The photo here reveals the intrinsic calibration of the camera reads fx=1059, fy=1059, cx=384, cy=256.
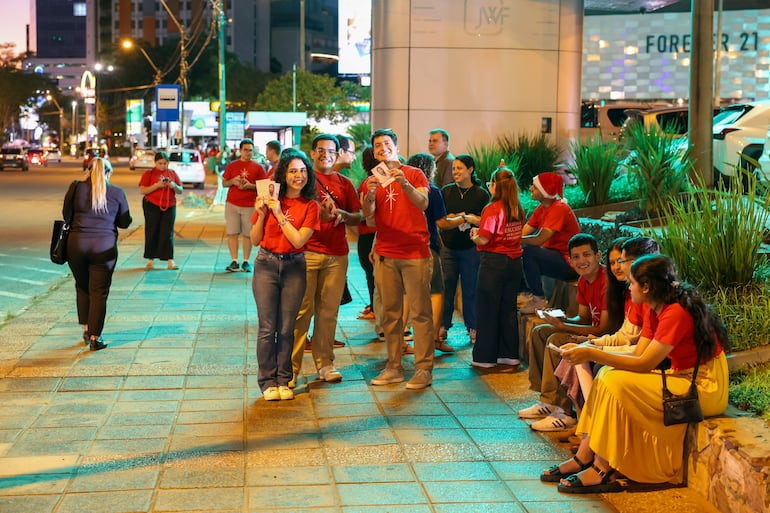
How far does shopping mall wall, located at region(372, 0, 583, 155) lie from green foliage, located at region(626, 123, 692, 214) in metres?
6.21

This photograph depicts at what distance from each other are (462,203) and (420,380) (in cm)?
208

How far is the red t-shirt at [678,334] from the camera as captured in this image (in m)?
5.77

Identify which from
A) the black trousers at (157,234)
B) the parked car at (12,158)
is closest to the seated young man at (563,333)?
the black trousers at (157,234)

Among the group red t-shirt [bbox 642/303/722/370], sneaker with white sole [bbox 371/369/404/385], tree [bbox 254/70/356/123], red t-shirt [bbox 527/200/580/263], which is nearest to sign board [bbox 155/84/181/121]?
tree [bbox 254/70/356/123]

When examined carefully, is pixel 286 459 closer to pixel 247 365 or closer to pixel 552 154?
pixel 247 365

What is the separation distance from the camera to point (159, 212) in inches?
599

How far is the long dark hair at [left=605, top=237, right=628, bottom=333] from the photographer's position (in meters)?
6.76

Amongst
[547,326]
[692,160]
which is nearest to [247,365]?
[547,326]

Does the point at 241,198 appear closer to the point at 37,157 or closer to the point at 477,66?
the point at 477,66

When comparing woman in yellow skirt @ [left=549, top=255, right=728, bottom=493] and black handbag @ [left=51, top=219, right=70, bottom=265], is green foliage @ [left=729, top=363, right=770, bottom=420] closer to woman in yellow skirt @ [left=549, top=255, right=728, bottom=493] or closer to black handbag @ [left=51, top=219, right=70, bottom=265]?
woman in yellow skirt @ [left=549, top=255, right=728, bottom=493]

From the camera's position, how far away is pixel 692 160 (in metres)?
12.4

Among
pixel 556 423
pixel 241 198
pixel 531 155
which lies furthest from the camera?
pixel 531 155

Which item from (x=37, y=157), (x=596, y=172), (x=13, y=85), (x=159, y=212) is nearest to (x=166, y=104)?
(x=159, y=212)

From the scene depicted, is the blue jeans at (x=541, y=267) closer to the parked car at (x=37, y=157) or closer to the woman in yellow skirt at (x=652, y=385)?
the woman in yellow skirt at (x=652, y=385)
